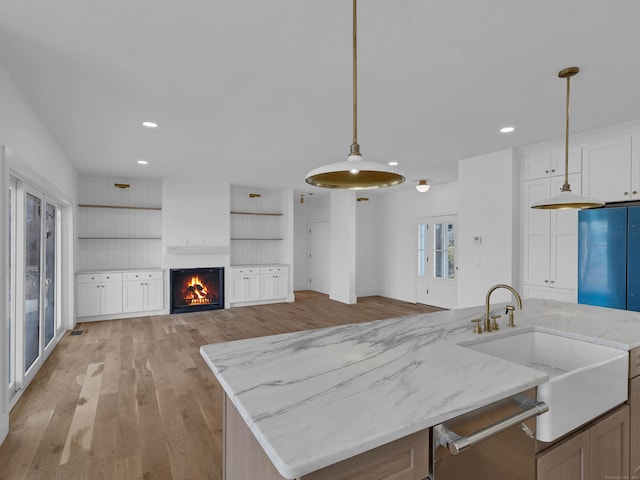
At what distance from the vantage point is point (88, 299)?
5887 millimetres

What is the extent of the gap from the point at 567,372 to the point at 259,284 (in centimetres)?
631

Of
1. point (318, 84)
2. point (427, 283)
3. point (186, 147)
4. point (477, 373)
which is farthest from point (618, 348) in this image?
point (427, 283)

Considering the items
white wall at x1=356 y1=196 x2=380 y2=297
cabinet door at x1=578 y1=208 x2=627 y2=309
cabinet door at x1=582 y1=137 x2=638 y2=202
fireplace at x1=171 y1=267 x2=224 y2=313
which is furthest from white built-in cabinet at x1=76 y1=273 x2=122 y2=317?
cabinet door at x1=582 y1=137 x2=638 y2=202

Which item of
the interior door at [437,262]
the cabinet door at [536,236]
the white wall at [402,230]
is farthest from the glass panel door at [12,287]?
the white wall at [402,230]

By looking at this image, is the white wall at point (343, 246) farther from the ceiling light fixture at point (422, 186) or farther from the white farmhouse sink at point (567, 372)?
the white farmhouse sink at point (567, 372)

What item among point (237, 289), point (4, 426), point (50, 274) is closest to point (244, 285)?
point (237, 289)

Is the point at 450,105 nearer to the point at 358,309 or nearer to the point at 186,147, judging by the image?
the point at 186,147

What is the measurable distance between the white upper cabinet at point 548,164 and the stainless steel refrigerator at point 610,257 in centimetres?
68

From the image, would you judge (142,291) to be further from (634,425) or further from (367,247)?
(634,425)

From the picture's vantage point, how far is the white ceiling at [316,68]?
6.32 ft

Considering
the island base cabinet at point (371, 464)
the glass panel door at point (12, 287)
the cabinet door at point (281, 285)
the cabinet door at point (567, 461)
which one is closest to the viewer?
the island base cabinet at point (371, 464)

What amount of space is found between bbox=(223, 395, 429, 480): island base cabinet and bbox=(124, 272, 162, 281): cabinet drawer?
5.79 m

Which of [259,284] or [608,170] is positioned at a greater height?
[608,170]

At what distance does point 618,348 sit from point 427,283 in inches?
224
